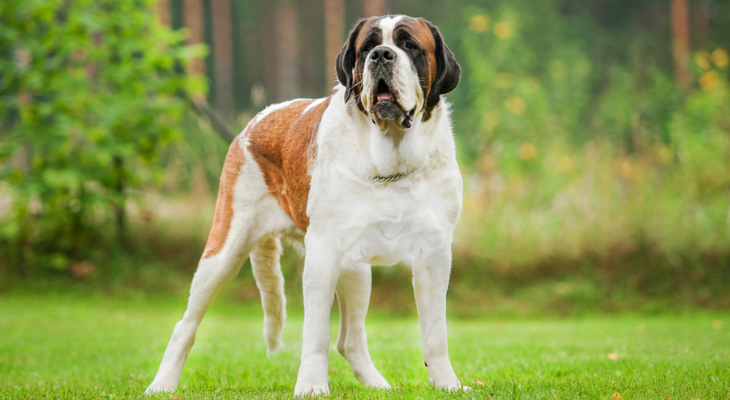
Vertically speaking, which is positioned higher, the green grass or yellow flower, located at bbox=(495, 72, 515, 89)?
yellow flower, located at bbox=(495, 72, 515, 89)

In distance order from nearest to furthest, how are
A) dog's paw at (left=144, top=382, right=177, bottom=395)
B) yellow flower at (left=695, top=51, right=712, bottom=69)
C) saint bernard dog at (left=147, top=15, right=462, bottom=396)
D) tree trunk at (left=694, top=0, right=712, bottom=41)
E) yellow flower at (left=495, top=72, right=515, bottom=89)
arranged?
saint bernard dog at (left=147, top=15, right=462, bottom=396), dog's paw at (left=144, top=382, right=177, bottom=395), yellow flower at (left=695, top=51, right=712, bottom=69), yellow flower at (left=495, top=72, right=515, bottom=89), tree trunk at (left=694, top=0, right=712, bottom=41)

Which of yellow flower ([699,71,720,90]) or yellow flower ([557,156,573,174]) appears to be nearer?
yellow flower ([557,156,573,174])

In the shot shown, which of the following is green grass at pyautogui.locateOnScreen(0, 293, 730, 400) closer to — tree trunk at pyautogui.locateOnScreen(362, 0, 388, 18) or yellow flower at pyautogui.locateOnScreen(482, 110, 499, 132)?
yellow flower at pyautogui.locateOnScreen(482, 110, 499, 132)

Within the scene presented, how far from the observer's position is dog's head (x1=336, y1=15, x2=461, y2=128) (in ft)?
9.89

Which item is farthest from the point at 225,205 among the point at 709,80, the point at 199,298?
the point at 709,80

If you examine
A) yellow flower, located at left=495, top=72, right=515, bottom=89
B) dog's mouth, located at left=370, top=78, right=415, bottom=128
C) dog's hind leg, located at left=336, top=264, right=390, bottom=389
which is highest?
dog's mouth, located at left=370, top=78, right=415, bottom=128

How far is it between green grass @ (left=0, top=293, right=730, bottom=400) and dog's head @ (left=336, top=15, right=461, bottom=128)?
53.2 inches

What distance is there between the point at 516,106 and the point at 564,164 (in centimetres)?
405

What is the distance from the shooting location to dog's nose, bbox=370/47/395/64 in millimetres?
2980

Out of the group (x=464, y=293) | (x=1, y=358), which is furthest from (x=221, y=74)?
(x=1, y=358)

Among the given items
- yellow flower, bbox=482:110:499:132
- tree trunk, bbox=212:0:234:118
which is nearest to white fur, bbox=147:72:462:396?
yellow flower, bbox=482:110:499:132

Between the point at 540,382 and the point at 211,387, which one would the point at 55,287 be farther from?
the point at 540,382

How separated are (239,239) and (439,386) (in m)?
1.42

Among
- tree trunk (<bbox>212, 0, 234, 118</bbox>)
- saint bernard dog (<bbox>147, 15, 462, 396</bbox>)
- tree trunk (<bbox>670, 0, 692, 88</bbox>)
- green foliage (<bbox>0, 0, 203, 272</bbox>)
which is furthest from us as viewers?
tree trunk (<bbox>212, 0, 234, 118</bbox>)
